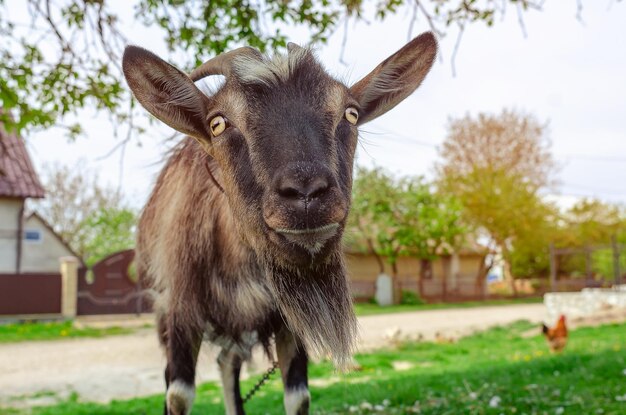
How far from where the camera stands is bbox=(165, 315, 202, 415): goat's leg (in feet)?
14.0

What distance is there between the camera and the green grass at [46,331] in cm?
1902

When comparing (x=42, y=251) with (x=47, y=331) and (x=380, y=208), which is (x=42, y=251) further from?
(x=380, y=208)

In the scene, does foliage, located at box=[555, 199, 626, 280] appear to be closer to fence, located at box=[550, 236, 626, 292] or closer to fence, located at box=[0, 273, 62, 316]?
fence, located at box=[550, 236, 626, 292]

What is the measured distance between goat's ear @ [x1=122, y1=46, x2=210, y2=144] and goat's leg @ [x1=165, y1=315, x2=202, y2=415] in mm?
1554

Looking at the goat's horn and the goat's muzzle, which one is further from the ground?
the goat's horn

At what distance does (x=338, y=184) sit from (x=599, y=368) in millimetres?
6499

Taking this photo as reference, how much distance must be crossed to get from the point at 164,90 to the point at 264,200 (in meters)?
0.86

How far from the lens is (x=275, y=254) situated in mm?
2961

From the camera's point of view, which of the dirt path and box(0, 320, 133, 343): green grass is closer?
the dirt path

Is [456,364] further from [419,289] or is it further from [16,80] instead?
[419,289]

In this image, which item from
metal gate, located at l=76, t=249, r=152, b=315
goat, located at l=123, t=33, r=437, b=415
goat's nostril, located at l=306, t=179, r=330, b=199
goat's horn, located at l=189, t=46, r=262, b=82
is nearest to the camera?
goat's nostril, located at l=306, t=179, r=330, b=199

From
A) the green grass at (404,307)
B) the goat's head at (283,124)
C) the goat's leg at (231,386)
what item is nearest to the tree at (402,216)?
the green grass at (404,307)

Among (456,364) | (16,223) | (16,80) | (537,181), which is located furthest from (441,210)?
(16,80)

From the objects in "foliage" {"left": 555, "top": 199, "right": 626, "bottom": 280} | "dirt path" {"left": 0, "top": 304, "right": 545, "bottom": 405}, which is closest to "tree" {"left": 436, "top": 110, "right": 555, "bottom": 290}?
"foliage" {"left": 555, "top": 199, "right": 626, "bottom": 280}
